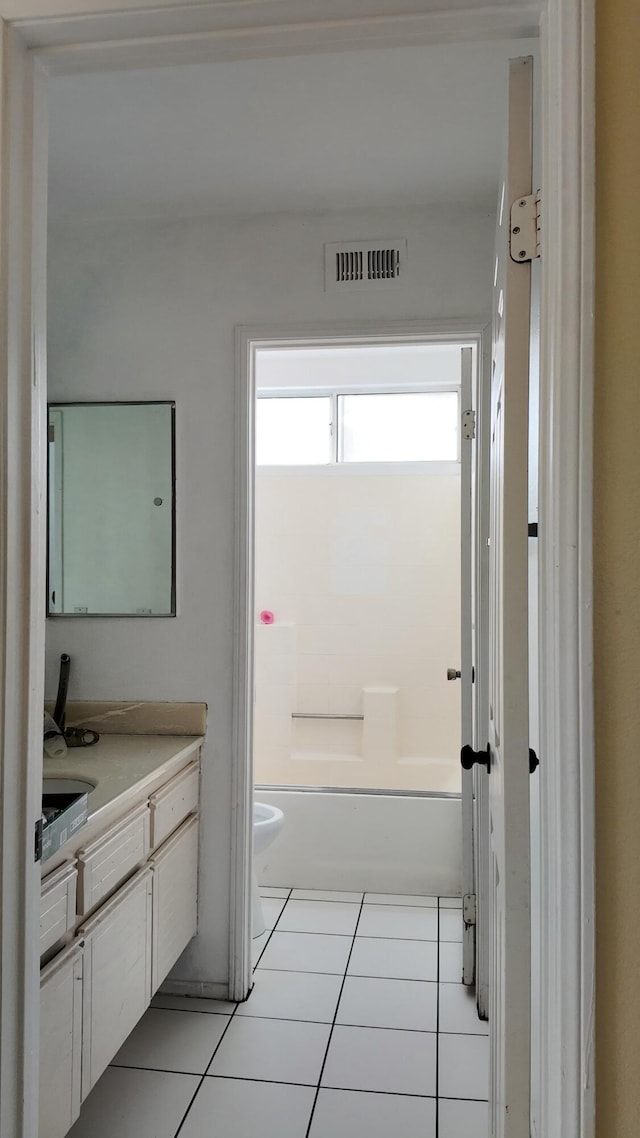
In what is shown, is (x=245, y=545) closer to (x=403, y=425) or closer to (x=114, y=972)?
(x=114, y=972)

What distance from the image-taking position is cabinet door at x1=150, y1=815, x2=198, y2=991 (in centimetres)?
216

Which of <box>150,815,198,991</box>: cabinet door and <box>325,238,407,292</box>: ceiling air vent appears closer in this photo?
<box>150,815,198,991</box>: cabinet door

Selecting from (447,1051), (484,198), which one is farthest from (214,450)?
(447,1051)

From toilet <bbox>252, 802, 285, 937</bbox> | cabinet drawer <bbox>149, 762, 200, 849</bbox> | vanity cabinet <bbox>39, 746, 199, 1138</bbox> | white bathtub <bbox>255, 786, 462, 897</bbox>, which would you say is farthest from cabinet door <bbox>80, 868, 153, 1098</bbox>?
white bathtub <bbox>255, 786, 462, 897</bbox>

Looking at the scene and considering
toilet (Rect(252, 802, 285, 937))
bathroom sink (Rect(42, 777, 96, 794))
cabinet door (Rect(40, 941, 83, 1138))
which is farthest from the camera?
toilet (Rect(252, 802, 285, 937))

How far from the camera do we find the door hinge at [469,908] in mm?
2576

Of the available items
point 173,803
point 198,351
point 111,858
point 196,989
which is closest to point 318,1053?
point 196,989

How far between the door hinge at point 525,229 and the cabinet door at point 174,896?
174 centimetres

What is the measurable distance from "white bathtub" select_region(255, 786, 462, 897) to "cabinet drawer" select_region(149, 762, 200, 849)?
102cm

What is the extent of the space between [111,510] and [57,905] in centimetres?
140

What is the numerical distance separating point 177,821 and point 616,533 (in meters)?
1.82

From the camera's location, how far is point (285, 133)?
2.11 meters

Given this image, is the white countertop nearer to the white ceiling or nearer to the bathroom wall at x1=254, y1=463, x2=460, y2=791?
the white ceiling

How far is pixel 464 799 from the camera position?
8.61 ft
